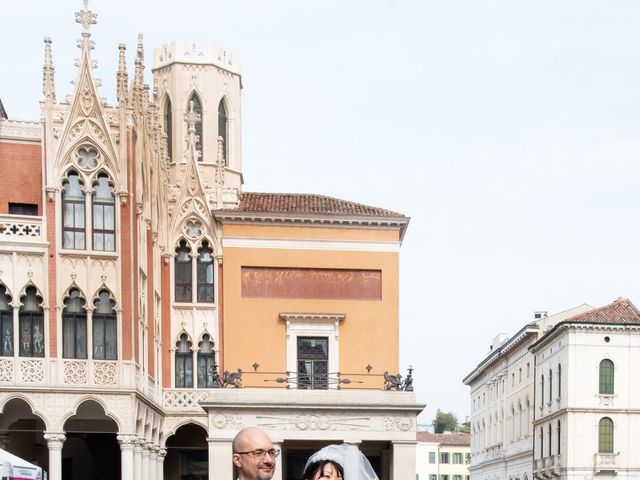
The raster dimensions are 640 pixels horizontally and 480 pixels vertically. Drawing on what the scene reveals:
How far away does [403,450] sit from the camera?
33.7 m

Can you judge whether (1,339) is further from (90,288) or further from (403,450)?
(403,450)

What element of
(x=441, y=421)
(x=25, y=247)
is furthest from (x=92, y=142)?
(x=441, y=421)

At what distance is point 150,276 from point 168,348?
3.83 m

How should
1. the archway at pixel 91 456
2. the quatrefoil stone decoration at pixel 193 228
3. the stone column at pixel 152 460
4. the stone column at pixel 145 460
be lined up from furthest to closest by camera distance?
the quatrefoil stone decoration at pixel 193 228, the archway at pixel 91 456, the stone column at pixel 152 460, the stone column at pixel 145 460

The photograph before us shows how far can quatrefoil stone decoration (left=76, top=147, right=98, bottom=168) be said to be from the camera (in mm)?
31562

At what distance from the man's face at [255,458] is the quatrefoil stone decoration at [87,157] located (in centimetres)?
2807

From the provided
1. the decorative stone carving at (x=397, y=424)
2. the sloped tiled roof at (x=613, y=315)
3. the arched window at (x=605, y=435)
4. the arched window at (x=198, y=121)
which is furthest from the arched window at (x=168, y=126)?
the arched window at (x=605, y=435)

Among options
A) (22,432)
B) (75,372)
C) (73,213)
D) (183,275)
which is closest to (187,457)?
(183,275)

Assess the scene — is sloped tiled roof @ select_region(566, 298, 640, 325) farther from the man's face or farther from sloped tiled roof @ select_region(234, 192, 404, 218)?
the man's face

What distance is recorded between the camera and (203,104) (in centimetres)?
4281

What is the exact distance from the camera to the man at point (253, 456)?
172 inches

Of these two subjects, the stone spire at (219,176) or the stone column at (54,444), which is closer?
the stone column at (54,444)

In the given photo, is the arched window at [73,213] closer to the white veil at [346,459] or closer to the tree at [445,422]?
the white veil at [346,459]

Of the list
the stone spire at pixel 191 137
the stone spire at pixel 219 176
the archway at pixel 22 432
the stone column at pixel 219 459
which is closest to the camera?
the archway at pixel 22 432
